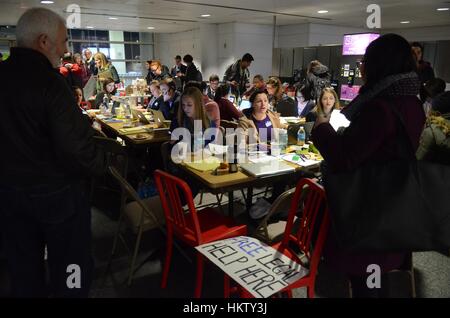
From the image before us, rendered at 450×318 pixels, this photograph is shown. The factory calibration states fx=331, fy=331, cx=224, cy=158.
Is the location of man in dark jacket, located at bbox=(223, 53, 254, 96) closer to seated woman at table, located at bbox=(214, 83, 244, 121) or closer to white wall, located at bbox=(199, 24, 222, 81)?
seated woman at table, located at bbox=(214, 83, 244, 121)

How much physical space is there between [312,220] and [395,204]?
63 cm

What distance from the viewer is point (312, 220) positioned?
5.43 feet

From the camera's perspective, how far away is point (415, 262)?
2.45m

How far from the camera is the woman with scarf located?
1.09 meters

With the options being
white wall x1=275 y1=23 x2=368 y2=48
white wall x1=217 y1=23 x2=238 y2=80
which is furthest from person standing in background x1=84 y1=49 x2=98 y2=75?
white wall x1=275 y1=23 x2=368 y2=48

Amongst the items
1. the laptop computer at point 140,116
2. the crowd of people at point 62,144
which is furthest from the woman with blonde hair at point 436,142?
the laptop computer at point 140,116

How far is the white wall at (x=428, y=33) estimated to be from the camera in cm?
1005

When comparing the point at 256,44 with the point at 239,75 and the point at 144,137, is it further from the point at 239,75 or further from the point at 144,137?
the point at 144,137

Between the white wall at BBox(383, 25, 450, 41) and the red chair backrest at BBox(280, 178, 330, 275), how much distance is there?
35.3 ft

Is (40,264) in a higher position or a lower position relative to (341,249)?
lower

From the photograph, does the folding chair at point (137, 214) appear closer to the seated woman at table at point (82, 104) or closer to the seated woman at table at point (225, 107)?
the seated woman at table at point (82, 104)
